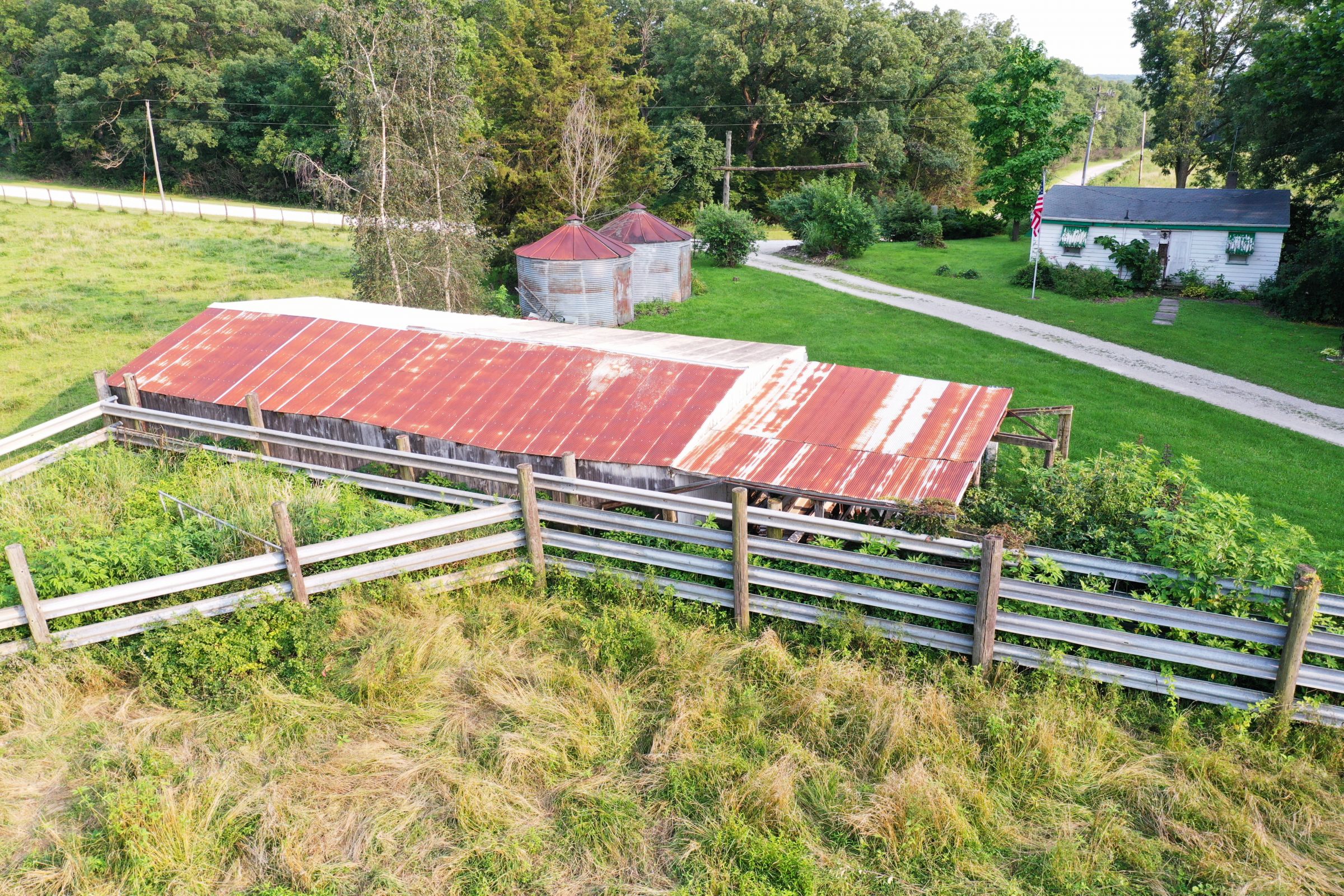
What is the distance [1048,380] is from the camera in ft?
69.0

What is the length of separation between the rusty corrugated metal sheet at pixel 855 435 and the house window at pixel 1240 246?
2694 cm

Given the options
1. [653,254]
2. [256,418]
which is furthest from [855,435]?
[653,254]

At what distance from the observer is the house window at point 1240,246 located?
31.9m

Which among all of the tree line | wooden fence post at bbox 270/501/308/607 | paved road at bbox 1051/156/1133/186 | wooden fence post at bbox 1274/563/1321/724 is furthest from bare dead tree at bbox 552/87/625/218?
paved road at bbox 1051/156/1133/186

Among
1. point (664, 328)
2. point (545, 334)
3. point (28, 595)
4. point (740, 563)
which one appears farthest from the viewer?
point (664, 328)

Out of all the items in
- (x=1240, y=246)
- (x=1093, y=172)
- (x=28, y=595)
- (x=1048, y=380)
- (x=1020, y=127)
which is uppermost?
(x=1020, y=127)

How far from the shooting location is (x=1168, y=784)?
19.6 feet

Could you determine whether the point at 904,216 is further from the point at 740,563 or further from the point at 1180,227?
the point at 740,563

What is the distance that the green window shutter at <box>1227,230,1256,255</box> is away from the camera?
31938mm

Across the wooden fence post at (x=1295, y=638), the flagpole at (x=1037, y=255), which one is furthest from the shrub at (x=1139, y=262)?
the wooden fence post at (x=1295, y=638)

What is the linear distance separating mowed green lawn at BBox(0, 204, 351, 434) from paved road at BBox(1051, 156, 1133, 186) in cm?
5200

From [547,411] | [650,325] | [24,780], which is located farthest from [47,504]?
[650,325]

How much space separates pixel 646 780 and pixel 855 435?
588 centimetres

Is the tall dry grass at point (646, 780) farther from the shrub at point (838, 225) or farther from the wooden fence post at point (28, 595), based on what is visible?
the shrub at point (838, 225)
